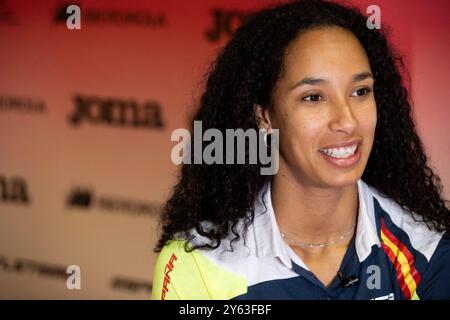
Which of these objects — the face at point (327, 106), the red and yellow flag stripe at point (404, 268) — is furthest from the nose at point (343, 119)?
the red and yellow flag stripe at point (404, 268)

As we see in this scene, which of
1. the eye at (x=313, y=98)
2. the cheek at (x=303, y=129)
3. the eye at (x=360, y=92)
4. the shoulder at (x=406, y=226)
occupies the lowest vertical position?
the shoulder at (x=406, y=226)

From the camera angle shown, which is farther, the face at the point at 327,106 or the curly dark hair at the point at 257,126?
the curly dark hair at the point at 257,126

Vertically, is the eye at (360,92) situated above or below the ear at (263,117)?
above

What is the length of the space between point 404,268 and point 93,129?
1.63 meters

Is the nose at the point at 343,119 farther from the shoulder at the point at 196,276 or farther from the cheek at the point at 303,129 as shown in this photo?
the shoulder at the point at 196,276

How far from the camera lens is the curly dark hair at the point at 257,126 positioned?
1.45 meters

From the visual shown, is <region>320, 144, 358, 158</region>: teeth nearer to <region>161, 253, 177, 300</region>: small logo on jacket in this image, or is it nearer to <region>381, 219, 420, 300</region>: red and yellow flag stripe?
<region>381, 219, 420, 300</region>: red and yellow flag stripe

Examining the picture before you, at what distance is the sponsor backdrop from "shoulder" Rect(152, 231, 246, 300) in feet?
3.42

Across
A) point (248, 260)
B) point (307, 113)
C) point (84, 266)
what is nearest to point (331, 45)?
point (307, 113)

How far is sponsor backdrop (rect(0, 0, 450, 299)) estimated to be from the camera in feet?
8.12

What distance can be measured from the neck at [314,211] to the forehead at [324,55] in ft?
0.86

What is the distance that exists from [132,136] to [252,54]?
3.98ft

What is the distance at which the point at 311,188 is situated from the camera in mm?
1461
